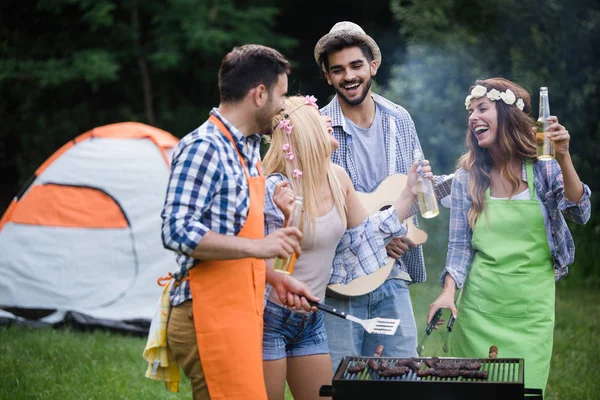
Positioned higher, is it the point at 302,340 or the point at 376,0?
the point at 376,0

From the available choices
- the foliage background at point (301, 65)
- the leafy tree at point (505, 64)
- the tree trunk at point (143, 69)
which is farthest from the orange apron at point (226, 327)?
the tree trunk at point (143, 69)

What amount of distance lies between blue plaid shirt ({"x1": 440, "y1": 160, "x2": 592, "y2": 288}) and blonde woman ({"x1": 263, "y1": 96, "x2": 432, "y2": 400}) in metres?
0.40

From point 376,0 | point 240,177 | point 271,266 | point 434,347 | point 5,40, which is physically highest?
point 376,0

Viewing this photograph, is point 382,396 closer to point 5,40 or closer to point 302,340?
point 302,340

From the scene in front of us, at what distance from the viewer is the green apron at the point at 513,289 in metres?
3.44

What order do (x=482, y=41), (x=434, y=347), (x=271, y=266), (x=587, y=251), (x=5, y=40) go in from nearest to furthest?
1. (x=271, y=266)
2. (x=434, y=347)
3. (x=587, y=251)
4. (x=482, y=41)
5. (x=5, y=40)

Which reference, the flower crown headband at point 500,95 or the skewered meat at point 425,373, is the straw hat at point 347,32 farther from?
the skewered meat at point 425,373

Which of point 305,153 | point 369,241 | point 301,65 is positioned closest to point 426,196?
point 369,241

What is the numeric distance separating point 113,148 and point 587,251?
4.78 metres

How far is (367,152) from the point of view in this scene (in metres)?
3.91

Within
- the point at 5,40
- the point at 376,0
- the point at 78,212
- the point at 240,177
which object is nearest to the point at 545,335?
the point at 240,177

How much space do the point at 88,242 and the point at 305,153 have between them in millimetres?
3929

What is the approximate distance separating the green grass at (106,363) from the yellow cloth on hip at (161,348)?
2.19 metres

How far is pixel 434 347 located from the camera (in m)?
6.05
